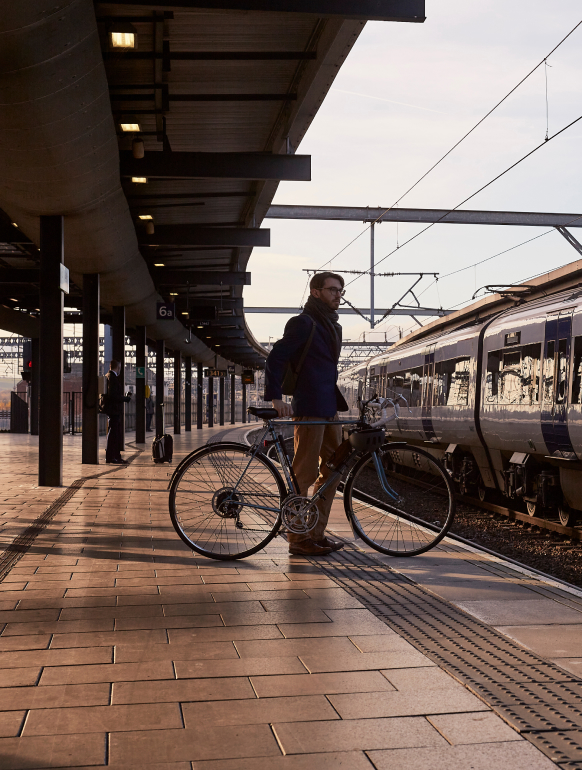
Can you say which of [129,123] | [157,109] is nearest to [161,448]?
[129,123]

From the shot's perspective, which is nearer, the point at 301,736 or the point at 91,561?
the point at 301,736

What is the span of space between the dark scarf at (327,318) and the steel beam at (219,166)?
5.81 m

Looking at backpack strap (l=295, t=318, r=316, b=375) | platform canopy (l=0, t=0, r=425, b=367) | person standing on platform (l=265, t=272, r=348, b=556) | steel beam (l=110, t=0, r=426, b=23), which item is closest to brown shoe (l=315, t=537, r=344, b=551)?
person standing on platform (l=265, t=272, r=348, b=556)

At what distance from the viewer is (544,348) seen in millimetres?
10203

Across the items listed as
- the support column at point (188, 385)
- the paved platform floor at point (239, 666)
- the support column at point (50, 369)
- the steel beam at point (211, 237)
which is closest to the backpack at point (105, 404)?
the steel beam at point (211, 237)

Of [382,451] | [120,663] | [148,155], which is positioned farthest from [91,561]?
[148,155]

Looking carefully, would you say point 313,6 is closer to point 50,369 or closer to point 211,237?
point 50,369

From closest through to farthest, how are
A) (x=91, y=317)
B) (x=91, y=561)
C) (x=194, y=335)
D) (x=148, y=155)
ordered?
(x=91, y=561)
(x=148, y=155)
(x=91, y=317)
(x=194, y=335)

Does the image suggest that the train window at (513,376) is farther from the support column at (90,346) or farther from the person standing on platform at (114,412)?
the person standing on platform at (114,412)

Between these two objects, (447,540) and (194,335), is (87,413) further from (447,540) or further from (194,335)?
(194,335)

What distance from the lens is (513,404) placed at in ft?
36.3

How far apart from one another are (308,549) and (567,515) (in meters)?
4.82

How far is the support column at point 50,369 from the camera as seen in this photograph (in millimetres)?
11836

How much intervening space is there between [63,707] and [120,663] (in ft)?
1.78
